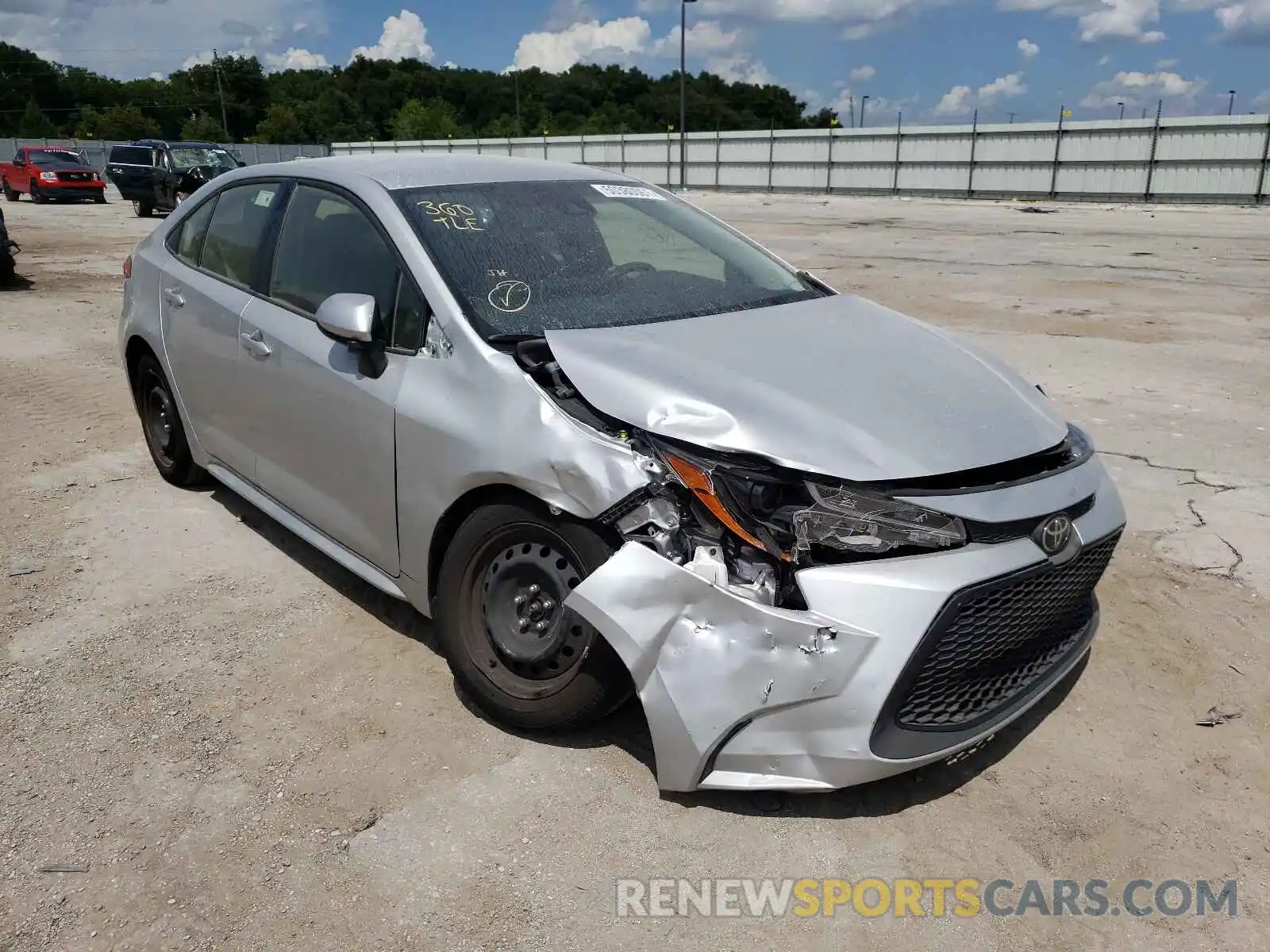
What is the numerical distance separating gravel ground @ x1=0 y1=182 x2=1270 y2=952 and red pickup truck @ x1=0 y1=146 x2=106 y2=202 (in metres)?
27.8

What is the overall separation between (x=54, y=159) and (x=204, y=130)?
58.2 m

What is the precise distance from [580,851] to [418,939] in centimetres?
47

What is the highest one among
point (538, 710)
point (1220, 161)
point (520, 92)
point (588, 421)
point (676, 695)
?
point (520, 92)

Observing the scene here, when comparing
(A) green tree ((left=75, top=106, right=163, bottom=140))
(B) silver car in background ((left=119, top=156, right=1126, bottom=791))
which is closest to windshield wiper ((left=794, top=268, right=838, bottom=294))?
(B) silver car in background ((left=119, top=156, right=1126, bottom=791))

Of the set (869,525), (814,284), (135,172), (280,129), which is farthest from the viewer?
(280,129)

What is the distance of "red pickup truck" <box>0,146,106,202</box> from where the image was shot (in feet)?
92.7

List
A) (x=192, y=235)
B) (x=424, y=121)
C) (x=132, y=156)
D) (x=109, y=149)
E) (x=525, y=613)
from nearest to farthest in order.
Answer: (x=525, y=613) < (x=192, y=235) < (x=132, y=156) < (x=109, y=149) < (x=424, y=121)

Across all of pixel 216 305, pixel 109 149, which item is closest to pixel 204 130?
pixel 109 149

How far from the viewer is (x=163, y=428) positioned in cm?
514

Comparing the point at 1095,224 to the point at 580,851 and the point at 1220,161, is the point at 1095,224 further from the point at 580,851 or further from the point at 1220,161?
the point at 580,851

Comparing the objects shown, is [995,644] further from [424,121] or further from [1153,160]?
[424,121]

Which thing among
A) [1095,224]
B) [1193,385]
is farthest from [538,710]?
[1095,224]

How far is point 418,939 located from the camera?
233cm

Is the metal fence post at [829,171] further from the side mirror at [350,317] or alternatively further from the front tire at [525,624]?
the front tire at [525,624]
